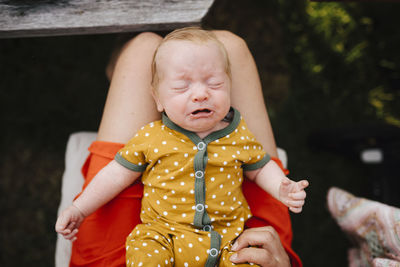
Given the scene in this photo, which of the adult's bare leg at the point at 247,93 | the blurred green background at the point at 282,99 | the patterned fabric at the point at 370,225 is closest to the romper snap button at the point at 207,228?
the adult's bare leg at the point at 247,93

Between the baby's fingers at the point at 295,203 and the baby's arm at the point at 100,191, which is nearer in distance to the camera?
the baby's fingers at the point at 295,203

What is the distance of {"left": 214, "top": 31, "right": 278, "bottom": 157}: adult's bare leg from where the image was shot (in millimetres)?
1564

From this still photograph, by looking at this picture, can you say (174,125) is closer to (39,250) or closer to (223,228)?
(223,228)

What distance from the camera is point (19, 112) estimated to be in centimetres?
247

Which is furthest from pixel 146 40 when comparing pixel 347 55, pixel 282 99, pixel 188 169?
pixel 347 55

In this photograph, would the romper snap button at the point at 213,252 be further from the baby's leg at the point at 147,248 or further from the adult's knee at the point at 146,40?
the adult's knee at the point at 146,40

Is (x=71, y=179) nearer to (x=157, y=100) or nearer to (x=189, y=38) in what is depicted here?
(x=157, y=100)

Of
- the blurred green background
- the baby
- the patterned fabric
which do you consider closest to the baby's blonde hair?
the baby

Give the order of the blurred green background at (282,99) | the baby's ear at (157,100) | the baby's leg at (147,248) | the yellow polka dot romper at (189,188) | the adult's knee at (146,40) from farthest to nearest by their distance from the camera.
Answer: the blurred green background at (282,99) → the adult's knee at (146,40) → the baby's ear at (157,100) → the yellow polka dot romper at (189,188) → the baby's leg at (147,248)

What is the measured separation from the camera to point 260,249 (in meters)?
1.30

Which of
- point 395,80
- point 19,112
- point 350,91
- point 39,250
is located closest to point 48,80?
point 19,112

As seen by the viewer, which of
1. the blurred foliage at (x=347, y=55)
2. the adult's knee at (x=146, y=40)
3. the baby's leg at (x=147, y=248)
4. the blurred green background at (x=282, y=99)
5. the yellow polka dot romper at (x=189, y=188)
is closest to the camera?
the baby's leg at (x=147, y=248)

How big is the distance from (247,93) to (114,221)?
2.53 feet

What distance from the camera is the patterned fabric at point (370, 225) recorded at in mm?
1475
